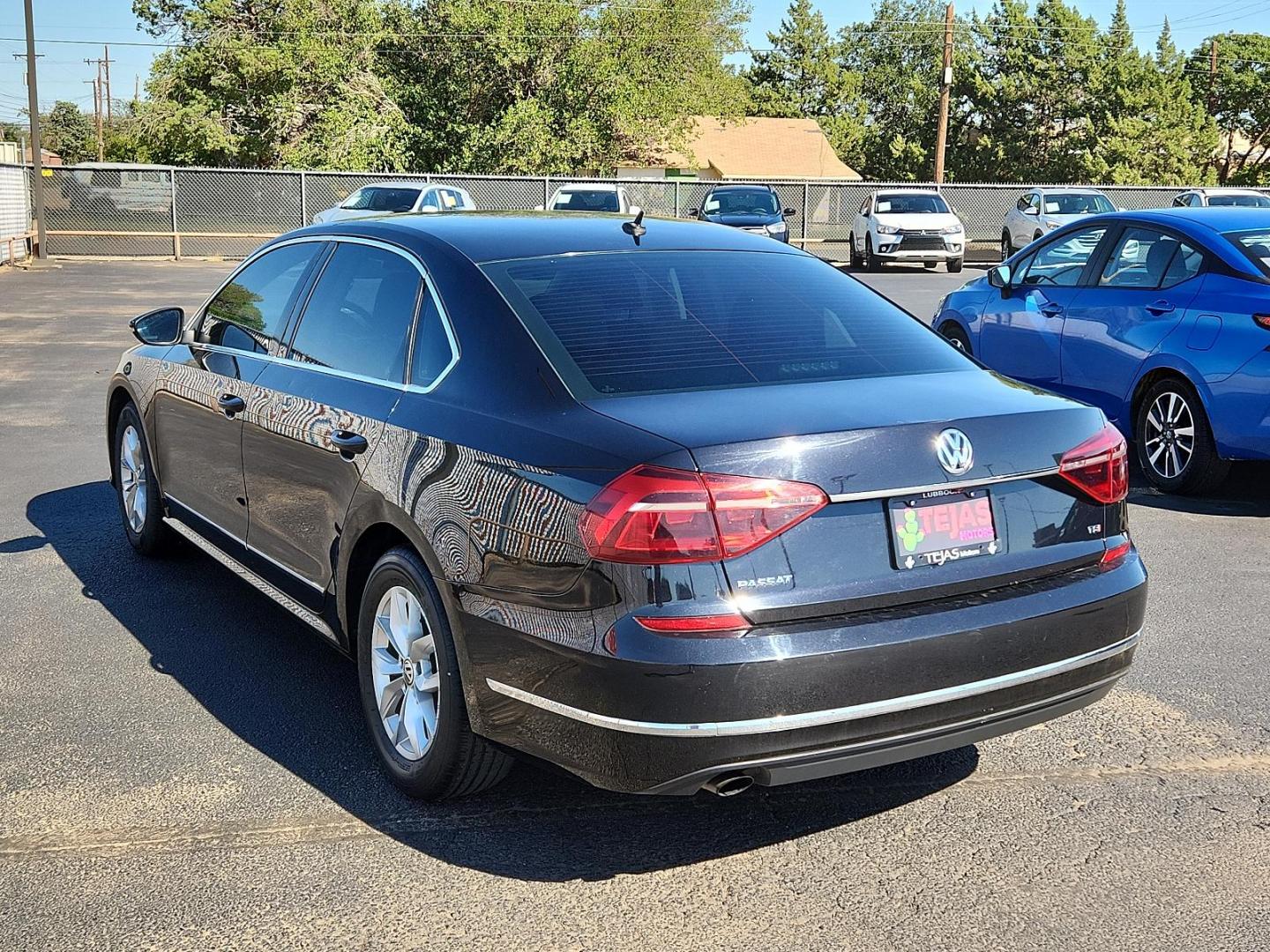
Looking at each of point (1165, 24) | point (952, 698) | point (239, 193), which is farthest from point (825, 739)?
point (1165, 24)

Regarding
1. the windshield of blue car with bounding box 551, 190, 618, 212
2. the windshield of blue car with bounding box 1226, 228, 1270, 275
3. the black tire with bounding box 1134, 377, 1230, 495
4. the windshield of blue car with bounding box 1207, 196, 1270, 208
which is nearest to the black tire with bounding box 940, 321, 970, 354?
the black tire with bounding box 1134, 377, 1230, 495

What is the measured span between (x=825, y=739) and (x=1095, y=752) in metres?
1.49

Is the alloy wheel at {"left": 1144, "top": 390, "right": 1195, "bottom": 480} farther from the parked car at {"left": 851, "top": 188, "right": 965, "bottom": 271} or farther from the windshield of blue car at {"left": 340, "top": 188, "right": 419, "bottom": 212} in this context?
the parked car at {"left": 851, "top": 188, "right": 965, "bottom": 271}

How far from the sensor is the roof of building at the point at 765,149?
6188 cm

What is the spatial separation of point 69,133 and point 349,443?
152 metres

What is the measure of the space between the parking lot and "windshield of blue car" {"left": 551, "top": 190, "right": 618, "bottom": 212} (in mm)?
23533

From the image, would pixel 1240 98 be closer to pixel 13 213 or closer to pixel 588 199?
pixel 588 199

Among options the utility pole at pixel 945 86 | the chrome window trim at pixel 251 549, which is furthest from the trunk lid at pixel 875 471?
the utility pole at pixel 945 86

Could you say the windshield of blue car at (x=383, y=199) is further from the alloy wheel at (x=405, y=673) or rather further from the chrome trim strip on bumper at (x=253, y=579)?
the alloy wheel at (x=405, y=673)

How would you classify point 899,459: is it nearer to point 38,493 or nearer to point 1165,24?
point 38,493

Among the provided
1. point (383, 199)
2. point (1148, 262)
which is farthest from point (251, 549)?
point (383, 199)

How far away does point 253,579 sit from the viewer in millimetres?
4992

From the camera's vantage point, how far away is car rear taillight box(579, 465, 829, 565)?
10.1ft

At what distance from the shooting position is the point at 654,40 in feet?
176
